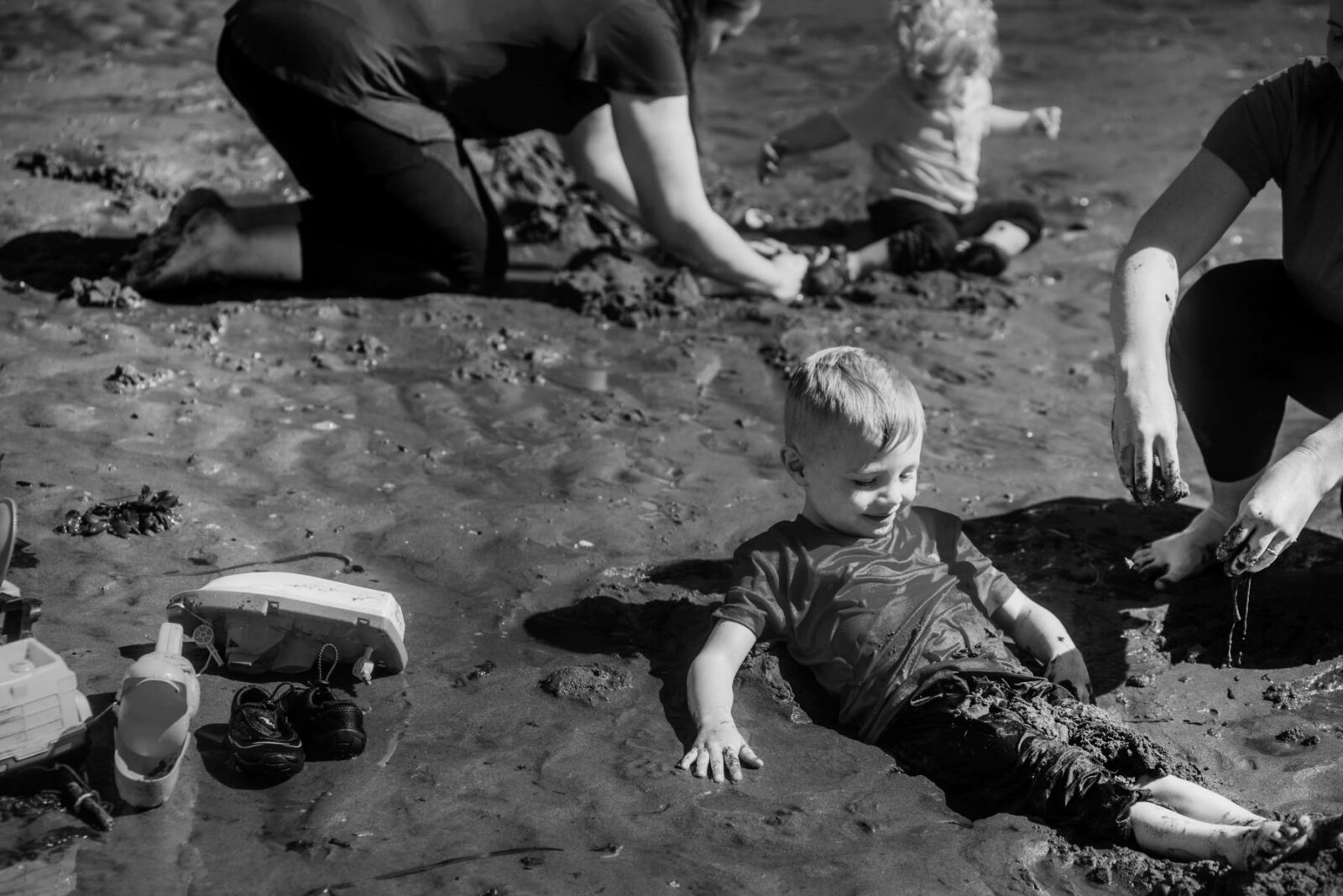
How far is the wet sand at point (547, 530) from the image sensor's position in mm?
2609

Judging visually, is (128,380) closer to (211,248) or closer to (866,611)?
(211,248)

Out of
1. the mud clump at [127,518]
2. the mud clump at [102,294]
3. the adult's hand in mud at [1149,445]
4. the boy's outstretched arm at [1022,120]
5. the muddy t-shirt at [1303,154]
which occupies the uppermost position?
the muddy t-shirt at [1303,154]

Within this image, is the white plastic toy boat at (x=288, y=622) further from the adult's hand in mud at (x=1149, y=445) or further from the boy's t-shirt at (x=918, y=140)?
the boy's t-shirt at (x=918, y=140)

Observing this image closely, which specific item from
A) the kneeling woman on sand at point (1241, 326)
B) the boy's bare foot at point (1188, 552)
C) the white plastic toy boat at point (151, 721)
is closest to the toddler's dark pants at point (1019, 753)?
the kneeling woman on sand at point (1241, 326)

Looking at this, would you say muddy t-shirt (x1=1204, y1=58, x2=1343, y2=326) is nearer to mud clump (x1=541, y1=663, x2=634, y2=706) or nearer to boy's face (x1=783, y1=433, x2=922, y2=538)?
boy's face (x1=783, y1=433, x2=922, y2=538)

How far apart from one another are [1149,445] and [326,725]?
178 centimetres

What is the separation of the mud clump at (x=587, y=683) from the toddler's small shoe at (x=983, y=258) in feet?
10.3

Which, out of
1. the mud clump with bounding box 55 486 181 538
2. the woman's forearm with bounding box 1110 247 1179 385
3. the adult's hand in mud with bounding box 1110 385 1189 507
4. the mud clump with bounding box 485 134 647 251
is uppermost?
the woman's forearm with bounding box 1110 247 1179 385

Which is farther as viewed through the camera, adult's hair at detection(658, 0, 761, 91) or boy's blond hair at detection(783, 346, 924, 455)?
adult's hair at detection(658, 0, 761, 91)

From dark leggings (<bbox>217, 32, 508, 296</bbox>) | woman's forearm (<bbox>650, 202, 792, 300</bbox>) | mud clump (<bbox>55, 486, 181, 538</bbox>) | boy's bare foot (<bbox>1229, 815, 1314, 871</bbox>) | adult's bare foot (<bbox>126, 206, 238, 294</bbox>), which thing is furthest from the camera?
woman's forearm (<bbox>650, 202, 792, 300</bbox>)

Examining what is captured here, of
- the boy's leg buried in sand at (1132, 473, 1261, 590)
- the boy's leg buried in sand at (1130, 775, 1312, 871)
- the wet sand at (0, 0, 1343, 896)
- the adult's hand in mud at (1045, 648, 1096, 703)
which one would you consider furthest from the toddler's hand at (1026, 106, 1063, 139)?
the boy's leg buried in sand at (1130, 775, 1312, 871)

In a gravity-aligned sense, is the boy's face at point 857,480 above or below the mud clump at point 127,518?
above

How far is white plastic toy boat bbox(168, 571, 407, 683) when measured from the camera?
9.74 feet

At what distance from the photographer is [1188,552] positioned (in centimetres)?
375
